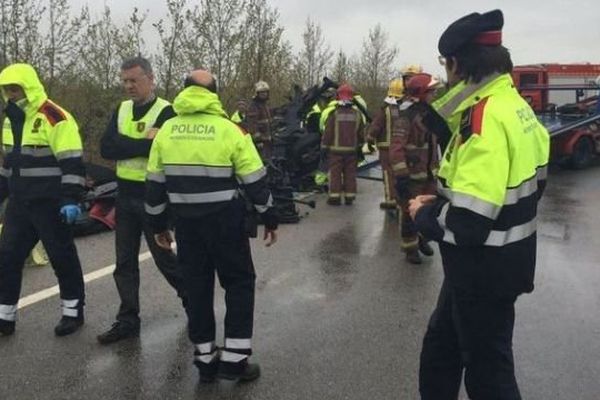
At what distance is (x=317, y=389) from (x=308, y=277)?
2613 mm

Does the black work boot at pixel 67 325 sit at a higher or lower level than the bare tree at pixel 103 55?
lower

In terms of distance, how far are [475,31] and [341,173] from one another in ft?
27.2

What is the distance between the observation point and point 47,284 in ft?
20.4

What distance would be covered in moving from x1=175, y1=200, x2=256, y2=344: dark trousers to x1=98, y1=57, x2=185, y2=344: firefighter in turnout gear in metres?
0.64

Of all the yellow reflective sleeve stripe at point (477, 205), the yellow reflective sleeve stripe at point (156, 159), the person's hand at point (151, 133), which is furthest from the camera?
the person's hand at point (151, 133)

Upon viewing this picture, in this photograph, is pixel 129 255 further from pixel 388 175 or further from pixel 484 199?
pixel 388 175

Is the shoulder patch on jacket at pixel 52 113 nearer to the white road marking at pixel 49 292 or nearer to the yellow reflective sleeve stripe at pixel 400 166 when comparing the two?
the white road marking at pixel 49 292

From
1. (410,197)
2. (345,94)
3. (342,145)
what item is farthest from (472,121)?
(345,94)

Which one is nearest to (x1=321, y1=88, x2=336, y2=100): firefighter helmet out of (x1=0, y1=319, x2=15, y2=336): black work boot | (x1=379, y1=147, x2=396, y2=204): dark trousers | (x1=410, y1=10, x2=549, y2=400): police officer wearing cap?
(x1=379, y1=147, x2=396, y2=204): dark trousers

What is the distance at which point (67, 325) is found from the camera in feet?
16.3

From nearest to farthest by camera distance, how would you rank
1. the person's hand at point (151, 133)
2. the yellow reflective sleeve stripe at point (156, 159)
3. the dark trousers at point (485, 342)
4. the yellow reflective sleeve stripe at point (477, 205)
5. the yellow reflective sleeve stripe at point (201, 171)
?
the yellow reflective sleeve stripe at point (477, 205), the dark trousers at point (485, 342), the yellow reflective sleeve stripe at point (201, 171), the yellow reflective sleeve stripe at point (156, 159), the person's hand at point (151, 133)

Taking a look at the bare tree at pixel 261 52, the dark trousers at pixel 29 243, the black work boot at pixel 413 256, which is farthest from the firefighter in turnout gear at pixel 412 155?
the bare tree at pixel 261 52

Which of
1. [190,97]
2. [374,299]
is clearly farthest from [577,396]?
[190,97]

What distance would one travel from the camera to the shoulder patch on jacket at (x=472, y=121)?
2.66 metres
